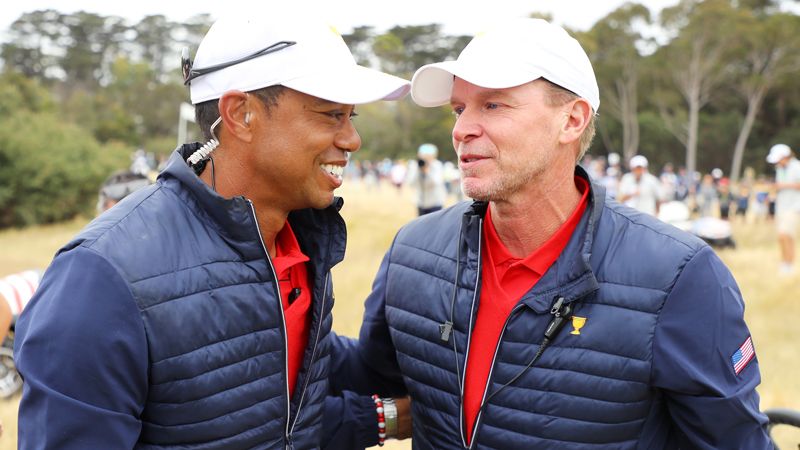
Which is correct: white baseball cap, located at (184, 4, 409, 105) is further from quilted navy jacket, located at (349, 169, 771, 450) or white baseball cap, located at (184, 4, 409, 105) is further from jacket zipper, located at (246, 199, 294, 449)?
quilted navy jacket, located at (349, 169, 771, 450)

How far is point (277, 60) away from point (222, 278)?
0.63m

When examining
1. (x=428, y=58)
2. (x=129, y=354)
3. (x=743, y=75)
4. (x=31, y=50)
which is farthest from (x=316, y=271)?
(x=31, y=50)

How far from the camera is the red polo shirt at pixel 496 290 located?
2.44 m

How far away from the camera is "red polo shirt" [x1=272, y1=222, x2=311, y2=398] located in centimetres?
244

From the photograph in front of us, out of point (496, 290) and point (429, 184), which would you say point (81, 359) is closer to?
point (496, 290)

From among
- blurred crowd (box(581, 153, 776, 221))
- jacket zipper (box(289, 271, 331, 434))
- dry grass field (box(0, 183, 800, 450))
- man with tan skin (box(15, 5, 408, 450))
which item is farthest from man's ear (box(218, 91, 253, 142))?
blurred crowd (box(581, 153, 776, 221))

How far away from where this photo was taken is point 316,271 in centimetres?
254

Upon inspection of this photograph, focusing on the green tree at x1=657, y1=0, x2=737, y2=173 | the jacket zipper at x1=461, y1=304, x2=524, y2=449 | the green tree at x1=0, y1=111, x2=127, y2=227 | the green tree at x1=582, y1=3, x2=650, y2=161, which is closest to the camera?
the jacket zipper at x1=461, y1=304, x2=524, y2=449

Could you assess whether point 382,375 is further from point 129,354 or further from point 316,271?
point 129,354

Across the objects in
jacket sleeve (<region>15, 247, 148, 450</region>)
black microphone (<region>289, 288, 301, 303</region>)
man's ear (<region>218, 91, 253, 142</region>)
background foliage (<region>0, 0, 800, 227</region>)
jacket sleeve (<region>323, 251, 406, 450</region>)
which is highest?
man's ear (<region>218, 91, 253, 142</region>)

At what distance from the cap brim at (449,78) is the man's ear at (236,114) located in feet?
1.97

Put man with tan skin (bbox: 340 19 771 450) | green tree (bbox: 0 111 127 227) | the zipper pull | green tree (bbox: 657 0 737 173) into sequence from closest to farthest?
man with tan skin (bbox: 340 19 771 450) → the zipper pull → green tree (bbox: 0 111 127 227) → green tree (bbox: 657 0 737 173)

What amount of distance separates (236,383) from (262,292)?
26cm

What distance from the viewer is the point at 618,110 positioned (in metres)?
47.3
